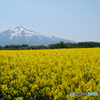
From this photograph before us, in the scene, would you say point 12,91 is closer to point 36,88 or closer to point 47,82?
point 36,88

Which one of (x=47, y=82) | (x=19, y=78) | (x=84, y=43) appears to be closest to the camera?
(x=47, y=82)

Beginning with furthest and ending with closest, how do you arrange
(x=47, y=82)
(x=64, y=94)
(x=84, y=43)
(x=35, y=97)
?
1. (x=84, y=43)
2. (x=47, y=82)
3. (x=35, y=97)
4. (x=64, y=94)

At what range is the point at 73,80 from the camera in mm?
5660

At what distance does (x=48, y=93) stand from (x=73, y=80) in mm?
1181

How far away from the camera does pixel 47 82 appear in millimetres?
5707

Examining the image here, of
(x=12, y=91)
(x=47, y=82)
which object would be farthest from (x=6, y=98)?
(x=47, y=82)

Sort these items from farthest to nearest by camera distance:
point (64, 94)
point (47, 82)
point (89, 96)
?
point (47, 82)
point (64, 94)
point (89, 96)

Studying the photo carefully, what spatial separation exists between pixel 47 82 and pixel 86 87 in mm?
1595

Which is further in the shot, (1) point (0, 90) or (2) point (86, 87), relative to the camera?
(1) point (0, 90)

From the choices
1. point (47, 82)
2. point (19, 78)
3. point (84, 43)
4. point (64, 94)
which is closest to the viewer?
point (64, 94)

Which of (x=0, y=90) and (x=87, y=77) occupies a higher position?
(x=87, y=77)

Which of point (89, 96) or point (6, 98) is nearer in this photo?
point (89, 96)

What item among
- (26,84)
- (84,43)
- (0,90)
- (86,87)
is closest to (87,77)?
(86,87)

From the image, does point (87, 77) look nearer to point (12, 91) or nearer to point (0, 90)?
point (12, 91)
